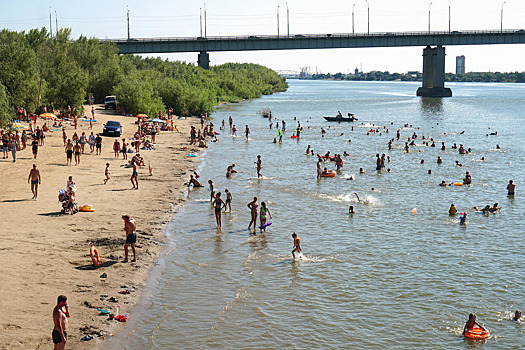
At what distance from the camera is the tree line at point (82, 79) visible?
2195 inches

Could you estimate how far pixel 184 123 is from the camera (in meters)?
79.4

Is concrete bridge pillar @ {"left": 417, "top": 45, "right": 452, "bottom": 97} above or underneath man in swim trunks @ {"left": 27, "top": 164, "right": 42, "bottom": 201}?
above

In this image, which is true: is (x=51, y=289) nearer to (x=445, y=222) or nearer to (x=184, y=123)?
(x=445, y=222)

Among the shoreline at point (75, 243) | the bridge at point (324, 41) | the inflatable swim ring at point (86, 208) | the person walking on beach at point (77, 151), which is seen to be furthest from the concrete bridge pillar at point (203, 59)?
the inflatable swim ring at point (86, 208)

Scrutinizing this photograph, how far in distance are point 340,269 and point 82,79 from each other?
52201 mm

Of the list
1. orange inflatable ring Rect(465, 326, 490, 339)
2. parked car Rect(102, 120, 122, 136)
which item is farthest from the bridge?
orange inflatable ring Rect(465, 326, 490, 339)

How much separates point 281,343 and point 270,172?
92.9 ft

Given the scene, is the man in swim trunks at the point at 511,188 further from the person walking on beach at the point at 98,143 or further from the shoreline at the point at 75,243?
the person walking on beach at the point at 98,143

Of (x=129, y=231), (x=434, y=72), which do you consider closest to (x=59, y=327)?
(x=129, y=231)

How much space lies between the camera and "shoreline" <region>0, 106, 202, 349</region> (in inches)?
621

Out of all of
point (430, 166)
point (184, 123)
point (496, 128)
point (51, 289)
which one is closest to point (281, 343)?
point (51, 289)

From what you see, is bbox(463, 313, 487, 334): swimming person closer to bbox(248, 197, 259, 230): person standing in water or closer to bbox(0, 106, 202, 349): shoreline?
bbox(0, 106, 202, 349): shoreline

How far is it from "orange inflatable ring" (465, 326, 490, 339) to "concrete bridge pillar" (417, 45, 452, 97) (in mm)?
136211

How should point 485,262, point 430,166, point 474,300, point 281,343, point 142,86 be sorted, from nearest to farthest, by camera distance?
point 281,343
point 474,300
point 485,262
point 430,166
point 142,86
